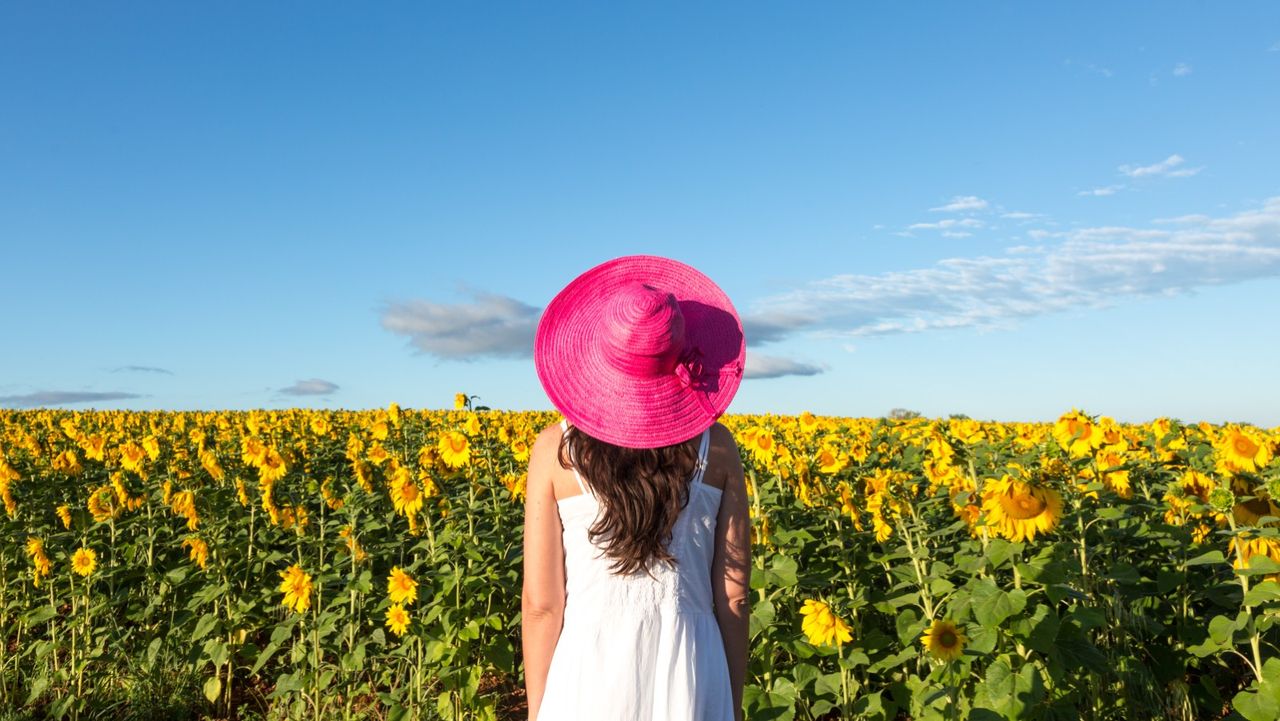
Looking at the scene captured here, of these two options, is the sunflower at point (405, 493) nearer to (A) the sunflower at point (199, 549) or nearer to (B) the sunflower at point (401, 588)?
(B) the sunflower at point (401, 588)

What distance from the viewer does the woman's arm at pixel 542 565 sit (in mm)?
2568

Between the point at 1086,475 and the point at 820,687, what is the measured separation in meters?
2.60

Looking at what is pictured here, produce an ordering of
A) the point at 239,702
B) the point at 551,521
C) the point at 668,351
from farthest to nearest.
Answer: the point at 239,702 → the point at 551,521 → the point at 668,351

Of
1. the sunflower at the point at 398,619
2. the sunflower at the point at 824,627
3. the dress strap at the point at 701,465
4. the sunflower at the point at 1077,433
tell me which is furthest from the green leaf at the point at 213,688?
the sunflower at the point at 1077,433

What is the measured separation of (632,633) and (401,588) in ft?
9.01

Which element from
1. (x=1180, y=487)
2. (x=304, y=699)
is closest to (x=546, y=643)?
(x=304, y=699)

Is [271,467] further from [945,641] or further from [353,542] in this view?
[945,641]

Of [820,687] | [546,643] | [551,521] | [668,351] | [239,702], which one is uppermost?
[668,351]

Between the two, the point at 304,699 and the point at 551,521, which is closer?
the point at 551,521

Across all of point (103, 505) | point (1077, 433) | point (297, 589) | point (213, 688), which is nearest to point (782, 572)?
point (1077, 433)

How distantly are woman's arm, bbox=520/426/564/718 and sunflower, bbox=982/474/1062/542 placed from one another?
195 centimetres

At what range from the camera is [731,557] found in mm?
2656

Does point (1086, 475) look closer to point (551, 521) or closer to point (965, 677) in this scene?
point (965, 677)

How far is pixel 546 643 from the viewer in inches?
104
